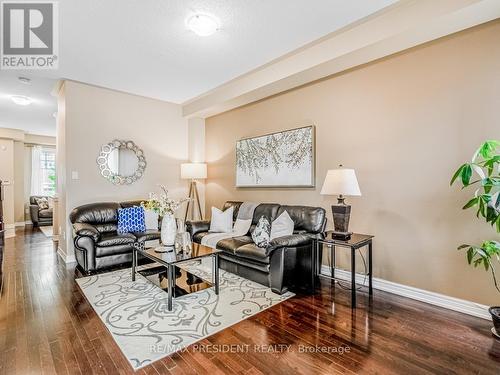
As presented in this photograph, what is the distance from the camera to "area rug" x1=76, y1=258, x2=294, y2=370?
2047 millimetres

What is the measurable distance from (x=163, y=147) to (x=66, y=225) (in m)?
2.18

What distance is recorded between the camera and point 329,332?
87.7 inches

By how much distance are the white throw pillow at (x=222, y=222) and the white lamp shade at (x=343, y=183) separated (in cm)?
183

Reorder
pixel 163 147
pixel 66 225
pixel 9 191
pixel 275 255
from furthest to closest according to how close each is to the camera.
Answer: pixel 9 191, pixel 163 147, pixel 66 225, pixel 275 255

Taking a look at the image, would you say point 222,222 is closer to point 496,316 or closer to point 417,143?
point 417,143

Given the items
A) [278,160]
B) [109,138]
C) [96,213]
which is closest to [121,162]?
[109,138]

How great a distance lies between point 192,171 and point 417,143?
12.5 feet

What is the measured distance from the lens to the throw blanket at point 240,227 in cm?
A: 388

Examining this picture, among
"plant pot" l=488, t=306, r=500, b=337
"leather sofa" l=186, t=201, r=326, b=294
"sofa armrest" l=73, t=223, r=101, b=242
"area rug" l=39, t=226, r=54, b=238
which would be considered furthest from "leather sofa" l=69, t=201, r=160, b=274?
"plant pot" l=488, t=306, r=500, b=337

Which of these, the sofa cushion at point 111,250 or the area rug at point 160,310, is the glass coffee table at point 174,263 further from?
the sofa cushion at point 111,250

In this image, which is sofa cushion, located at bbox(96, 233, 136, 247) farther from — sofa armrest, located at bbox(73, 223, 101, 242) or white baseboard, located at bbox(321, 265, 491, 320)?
white baseboard, located at bbox(321, 265, 491, 320)

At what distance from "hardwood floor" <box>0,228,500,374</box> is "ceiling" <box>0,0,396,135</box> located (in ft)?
9.45

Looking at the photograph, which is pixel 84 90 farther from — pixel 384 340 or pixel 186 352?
pixel 384 340

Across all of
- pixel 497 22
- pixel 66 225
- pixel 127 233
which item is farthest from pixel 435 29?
pixel 66 225
